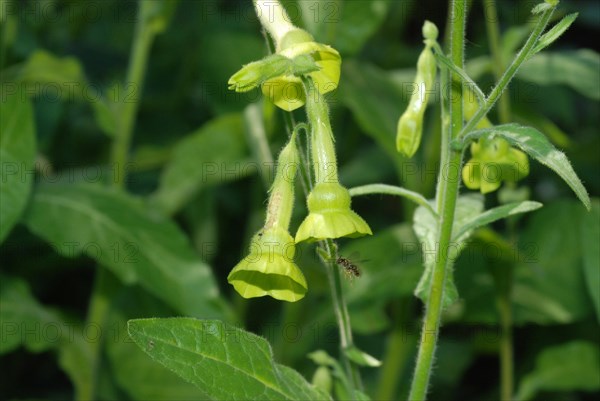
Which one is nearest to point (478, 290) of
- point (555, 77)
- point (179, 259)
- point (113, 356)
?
point (555, 77)

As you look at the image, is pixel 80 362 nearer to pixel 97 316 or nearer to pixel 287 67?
pixel 97 316

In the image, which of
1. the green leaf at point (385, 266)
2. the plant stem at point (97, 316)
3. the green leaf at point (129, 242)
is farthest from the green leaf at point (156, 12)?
the green leaf at point (385, 266)

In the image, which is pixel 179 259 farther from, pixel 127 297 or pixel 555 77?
pixel 555 77

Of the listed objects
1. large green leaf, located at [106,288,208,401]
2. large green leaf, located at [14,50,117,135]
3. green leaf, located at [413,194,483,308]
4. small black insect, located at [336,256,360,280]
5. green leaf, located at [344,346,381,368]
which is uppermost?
large green leaf, located at [14,50,117,135]

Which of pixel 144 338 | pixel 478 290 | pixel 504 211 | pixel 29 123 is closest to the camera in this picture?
pixel 144 338

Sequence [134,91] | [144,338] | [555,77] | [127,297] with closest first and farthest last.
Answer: [144,338] → [555,77] → [134,91] → [127,297]

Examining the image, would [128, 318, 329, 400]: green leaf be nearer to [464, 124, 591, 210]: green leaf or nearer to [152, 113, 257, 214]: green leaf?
[464, 124, 591, 210]: green leaf

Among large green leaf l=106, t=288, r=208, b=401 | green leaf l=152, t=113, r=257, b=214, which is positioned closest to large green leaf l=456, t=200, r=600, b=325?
green leaf l=152, t=113, r=257, b=214
